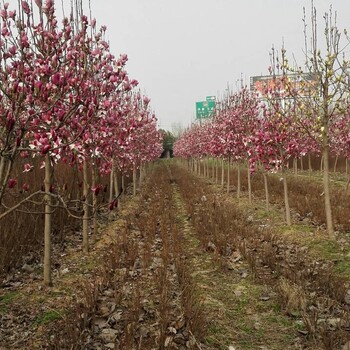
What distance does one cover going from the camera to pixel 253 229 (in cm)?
768

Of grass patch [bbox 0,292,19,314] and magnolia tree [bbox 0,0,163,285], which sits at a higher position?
magnolia tree [bbox 0,0,163,285]

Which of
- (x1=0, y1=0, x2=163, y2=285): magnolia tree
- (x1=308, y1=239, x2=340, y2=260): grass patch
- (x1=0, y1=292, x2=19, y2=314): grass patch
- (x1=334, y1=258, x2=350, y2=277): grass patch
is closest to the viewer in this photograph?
(x1=0, y1=0, x2=163, y2=285): magnolia tree

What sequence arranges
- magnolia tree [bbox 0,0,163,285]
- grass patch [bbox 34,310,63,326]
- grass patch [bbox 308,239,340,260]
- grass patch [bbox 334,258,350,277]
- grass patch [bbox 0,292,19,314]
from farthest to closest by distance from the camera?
1. grass patch [bbox 308,239,340,260]
2. grass patch [bbox 334,258,350,277]
3. grass patch [bbox 0,292,19,314]
4. grass patch [bbox 34,310,63,326]
5. magnolia tree [bbox 0,0,163,285]

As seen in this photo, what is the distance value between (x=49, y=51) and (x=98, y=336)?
3.29 m

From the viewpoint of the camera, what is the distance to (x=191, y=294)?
4078 mm

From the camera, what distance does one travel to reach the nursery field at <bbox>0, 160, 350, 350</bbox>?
135 inches

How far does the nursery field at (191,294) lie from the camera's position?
343 cm

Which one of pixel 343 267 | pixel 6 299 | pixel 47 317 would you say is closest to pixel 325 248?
pixel 343 267

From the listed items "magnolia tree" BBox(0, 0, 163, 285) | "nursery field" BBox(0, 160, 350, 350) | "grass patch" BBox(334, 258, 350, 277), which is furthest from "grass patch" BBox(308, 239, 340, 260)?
"magnolia tree" BBox(0, 0, 163, 285)

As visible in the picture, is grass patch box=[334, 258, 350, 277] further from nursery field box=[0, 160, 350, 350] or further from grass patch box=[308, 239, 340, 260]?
grass patch box=[308, 239, 340, 260]

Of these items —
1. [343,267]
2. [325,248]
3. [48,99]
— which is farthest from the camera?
[325,248]

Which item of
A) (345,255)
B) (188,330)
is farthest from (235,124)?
(188,330)

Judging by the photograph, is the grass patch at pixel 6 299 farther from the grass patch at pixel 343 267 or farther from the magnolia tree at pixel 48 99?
the grass patch at pixel 343 267

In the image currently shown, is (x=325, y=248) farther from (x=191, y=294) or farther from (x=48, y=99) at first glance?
(x=48, y=99)
